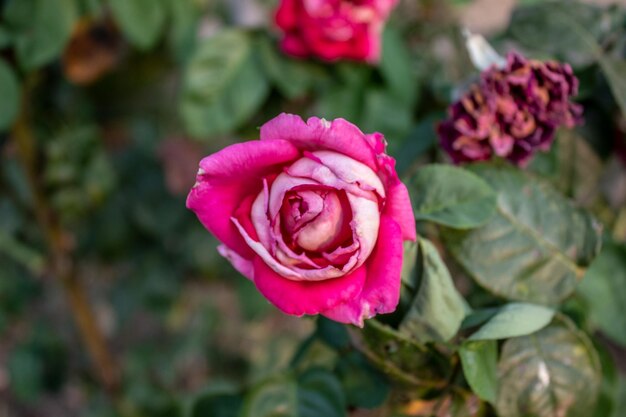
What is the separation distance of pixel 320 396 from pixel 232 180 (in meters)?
0.27

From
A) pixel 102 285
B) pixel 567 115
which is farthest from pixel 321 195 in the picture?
pixel 102 285

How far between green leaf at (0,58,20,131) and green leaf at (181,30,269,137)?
0.93 ft

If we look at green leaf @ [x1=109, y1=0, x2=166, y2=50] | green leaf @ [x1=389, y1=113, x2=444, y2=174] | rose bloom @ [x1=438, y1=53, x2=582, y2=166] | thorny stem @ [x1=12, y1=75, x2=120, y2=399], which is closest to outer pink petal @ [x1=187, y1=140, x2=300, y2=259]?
rose bloom @ [x1=438, y1=53, x2=582, y2=166]

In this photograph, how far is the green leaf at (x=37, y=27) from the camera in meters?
1.14

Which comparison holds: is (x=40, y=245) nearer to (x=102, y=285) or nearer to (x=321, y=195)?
(x=102, y=285)

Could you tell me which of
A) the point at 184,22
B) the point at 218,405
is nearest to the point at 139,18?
the point at 184,22

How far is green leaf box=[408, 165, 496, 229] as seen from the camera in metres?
0.61

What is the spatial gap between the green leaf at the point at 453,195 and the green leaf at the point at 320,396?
0.19m

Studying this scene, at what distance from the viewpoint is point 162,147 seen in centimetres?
227

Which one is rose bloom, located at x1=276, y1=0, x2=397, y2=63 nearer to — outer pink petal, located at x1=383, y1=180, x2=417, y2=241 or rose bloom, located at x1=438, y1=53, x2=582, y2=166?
rose bloom, located at x1=438, y1=53, x2=582, y2=166

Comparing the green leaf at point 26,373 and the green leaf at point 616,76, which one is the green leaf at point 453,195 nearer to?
the green leaf at point 616,76

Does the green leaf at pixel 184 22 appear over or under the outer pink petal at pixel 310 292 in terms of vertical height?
under

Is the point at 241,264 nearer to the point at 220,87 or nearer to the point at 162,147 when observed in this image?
the point at 220,87

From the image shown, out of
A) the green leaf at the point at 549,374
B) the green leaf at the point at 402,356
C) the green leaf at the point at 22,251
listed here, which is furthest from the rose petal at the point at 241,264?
the green leaf at the point at 22,251
